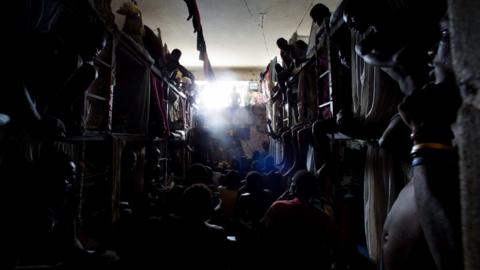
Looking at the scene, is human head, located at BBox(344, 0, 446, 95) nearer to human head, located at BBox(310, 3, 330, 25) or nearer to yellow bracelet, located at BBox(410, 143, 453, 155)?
yellow bracelet, located at BBox(410, 143, 453, 155)

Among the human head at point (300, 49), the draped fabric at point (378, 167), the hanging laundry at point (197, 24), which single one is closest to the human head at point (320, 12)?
the human head at point (300, 49)

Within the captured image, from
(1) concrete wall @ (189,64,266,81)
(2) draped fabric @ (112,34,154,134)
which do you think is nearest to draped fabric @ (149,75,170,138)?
(2) draped fabric @ (112,34,154,134)

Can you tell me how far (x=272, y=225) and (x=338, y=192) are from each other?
1208 mm

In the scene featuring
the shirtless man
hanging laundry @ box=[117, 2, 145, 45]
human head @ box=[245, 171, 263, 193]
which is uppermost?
hanging laundry @ box=[117, 2, 145, 45]

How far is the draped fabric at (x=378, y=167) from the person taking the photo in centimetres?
230

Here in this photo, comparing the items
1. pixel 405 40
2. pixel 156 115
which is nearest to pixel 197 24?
pixel 156 115

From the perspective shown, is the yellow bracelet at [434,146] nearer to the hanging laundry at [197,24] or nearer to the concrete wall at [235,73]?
the hanging laundry at [197,24]

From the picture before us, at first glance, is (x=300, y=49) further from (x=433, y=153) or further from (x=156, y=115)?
(x=433, y=153)

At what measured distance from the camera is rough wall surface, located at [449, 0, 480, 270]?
0.69 m

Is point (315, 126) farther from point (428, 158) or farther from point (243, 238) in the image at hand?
point (428, 158)

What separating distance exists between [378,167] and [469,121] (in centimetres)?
187

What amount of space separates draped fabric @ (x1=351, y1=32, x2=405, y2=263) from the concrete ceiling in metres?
4.81

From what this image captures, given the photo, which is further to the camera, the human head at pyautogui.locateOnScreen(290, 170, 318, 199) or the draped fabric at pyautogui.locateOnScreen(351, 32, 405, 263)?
the human head at pyautogui.locateOnScreen(290, 170, 318, 199)

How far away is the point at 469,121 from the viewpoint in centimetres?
72
